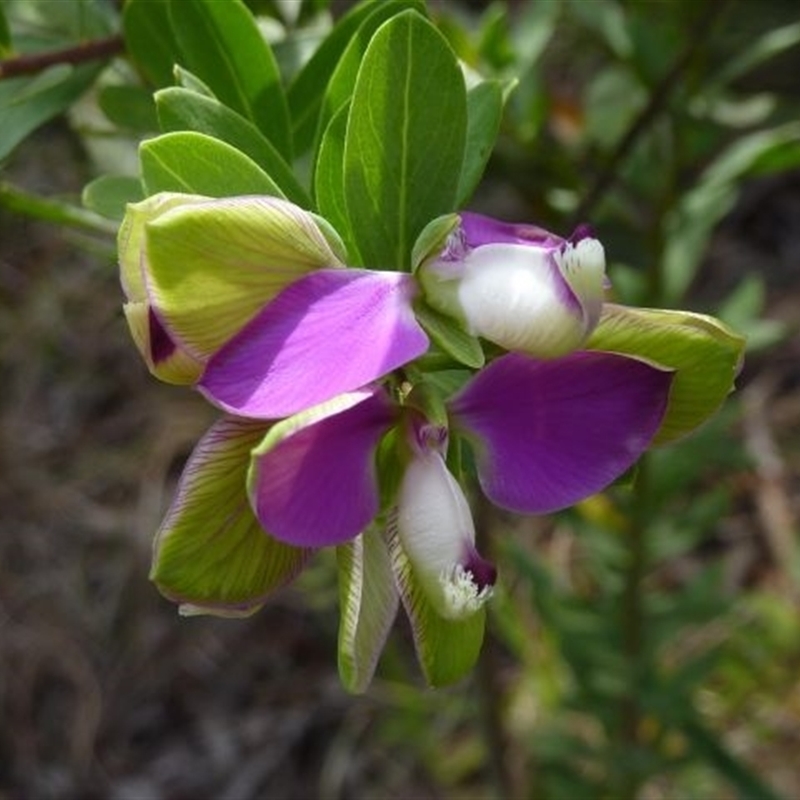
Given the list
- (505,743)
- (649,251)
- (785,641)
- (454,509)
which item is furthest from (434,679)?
(785,641)

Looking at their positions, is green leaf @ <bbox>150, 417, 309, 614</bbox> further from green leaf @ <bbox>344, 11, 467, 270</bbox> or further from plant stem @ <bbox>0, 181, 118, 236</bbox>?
plant stem @ <bbox>0, 181, 118, 236</bbox>

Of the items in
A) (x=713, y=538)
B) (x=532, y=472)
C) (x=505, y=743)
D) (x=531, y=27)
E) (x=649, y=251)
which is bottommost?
(x=713, y=538)

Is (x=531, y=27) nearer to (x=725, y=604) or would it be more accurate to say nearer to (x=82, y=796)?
(x=725, y=604)

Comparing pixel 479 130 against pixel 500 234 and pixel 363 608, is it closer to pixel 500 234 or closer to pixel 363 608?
pixel 500 234

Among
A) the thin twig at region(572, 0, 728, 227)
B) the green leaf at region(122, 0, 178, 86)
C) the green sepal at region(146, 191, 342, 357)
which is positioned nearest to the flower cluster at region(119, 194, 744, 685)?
the green sepal at region(146, 191, 342, 357)

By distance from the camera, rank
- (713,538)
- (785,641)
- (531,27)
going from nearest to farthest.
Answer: (531,27), (785,641), (713,538)

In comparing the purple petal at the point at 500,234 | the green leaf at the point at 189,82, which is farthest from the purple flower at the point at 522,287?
the green leaf at the point at 189,82

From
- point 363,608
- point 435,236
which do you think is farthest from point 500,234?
point 363,608

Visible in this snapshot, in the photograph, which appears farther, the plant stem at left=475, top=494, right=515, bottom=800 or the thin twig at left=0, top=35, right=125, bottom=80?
the plant stem at left=475, top=494, right=515, bottom=800
